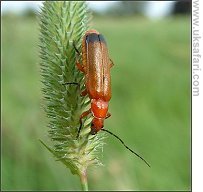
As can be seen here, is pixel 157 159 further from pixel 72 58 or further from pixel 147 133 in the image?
pixel 72 58

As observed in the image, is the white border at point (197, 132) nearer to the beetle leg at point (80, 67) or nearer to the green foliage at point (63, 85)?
the green foliage at point (63, 85)

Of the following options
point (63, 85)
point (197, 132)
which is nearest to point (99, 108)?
point (63, 85)

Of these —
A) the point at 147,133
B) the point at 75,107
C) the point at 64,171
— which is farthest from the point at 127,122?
the point at 75,107

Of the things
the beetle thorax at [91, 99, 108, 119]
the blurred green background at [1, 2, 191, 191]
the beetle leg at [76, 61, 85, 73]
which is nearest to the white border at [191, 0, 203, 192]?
the blurred green background at [1, 2, 191, 191]

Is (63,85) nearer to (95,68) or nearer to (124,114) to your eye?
(95,68)

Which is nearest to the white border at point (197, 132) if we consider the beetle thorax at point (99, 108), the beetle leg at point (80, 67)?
the beetle thorax at point (99, 108)

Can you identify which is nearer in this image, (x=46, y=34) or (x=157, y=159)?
(x=46, y=34)
